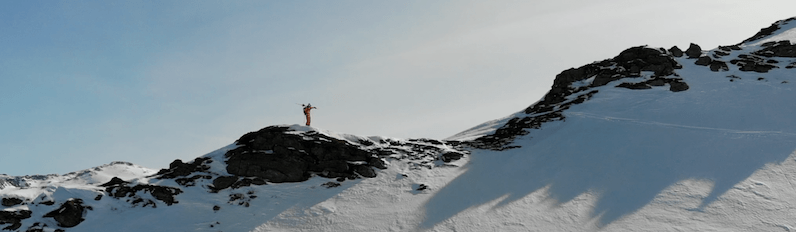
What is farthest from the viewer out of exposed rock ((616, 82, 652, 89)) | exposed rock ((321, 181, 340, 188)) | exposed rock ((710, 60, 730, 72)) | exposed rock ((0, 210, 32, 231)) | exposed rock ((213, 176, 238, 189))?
exposed rock ((710, 60, 730, 72))

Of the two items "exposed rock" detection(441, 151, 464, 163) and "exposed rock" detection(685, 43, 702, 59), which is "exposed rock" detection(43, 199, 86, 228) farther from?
"exposed rock" detection(685, 43, 702, 59)

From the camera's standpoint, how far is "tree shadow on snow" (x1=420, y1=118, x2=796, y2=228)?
23531 millimetres

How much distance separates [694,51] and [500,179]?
37106mm

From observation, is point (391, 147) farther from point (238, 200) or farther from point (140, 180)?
point (140, 180)

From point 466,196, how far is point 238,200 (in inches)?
485

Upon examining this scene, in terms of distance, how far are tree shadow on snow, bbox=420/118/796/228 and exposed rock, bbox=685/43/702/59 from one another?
2297cm

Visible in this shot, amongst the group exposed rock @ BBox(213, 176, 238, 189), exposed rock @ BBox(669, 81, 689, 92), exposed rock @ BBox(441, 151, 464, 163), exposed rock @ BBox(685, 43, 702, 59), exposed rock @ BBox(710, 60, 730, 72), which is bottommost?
exposed rock @ BBox(441, 151, 464, 163)

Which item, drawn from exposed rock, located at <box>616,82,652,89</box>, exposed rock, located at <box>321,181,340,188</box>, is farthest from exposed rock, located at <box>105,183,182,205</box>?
exposed rock, located at <box>616,82,652,89</box>

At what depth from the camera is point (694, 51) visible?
51.6 meters

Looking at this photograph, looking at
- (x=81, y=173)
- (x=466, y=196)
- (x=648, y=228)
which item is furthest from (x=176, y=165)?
(x=648, y=228)

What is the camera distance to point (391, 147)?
3394cm

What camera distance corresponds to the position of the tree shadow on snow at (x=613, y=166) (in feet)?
77.2

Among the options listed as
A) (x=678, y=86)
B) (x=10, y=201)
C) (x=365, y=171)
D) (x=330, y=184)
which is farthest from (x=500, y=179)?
(x=10, y=201)

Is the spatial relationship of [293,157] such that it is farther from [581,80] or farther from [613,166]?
[581,80]
